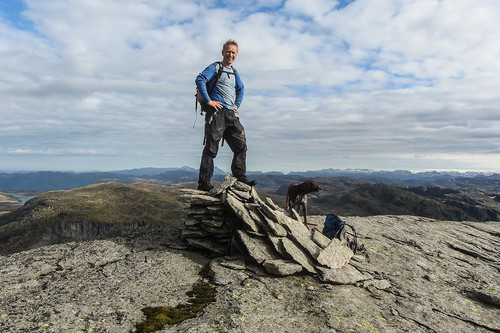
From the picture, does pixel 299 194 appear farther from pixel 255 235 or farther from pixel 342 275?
pixel 342 275

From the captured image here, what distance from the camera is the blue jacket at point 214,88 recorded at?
11.0 m

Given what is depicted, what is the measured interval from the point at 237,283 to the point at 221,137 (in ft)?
20.1

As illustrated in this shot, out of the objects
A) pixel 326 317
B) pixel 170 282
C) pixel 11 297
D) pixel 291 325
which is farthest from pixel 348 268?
pixel 11 297

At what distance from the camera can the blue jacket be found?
36.1 feet

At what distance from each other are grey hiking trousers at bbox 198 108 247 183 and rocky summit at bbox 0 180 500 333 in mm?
1202

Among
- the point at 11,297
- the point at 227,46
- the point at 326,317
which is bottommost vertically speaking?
the point at 326,317

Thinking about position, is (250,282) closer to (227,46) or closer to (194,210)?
(194,210)

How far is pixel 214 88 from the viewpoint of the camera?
11953 millimetres

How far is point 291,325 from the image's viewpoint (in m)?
6.28

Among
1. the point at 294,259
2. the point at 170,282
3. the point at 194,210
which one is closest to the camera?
the point at 170,282

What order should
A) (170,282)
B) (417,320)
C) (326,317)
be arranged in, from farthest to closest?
(170,282), (417,320), (326,317)

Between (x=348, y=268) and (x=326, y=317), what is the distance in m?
3.45

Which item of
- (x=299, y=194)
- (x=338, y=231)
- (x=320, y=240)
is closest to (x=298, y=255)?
(x=320, y=240)

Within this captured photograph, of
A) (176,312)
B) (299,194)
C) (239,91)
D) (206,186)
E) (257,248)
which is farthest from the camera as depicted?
(299,194)
